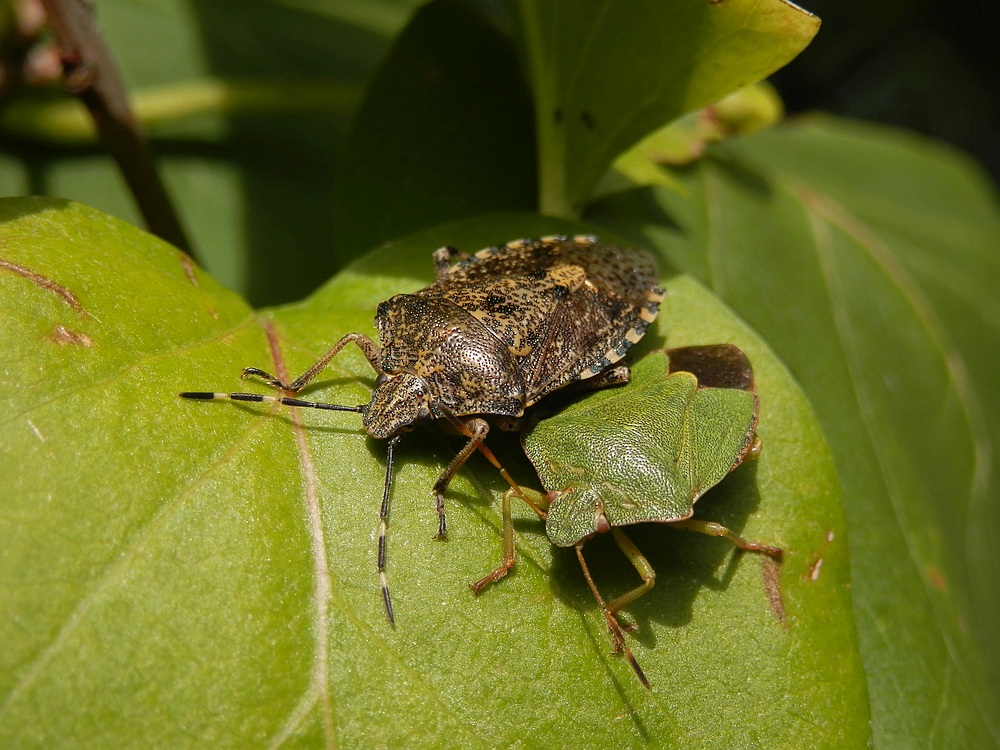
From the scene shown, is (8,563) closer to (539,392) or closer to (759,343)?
(539,392)

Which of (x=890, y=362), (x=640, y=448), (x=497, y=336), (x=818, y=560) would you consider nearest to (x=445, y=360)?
(x=497, y=336)

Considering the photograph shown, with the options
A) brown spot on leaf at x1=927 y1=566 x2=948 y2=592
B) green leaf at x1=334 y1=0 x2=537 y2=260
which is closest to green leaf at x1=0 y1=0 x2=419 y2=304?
green leaf at x1=334 y1=0 x2=537 y2=260

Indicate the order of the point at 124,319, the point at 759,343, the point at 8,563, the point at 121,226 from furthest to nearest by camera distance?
the point at 759,343 → the point at 121,226 → the point at 124,319 → the point at 8,563

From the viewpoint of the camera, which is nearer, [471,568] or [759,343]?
[471,568]

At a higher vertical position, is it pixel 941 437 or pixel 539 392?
pixel 539 392

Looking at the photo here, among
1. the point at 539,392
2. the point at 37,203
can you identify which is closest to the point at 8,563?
the point at 37,203

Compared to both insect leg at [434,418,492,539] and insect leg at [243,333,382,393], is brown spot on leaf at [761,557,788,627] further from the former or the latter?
insect leg at [243,333,382,393]

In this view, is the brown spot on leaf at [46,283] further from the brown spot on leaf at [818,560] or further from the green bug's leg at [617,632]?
the brown spot on leaf at [818,560]
